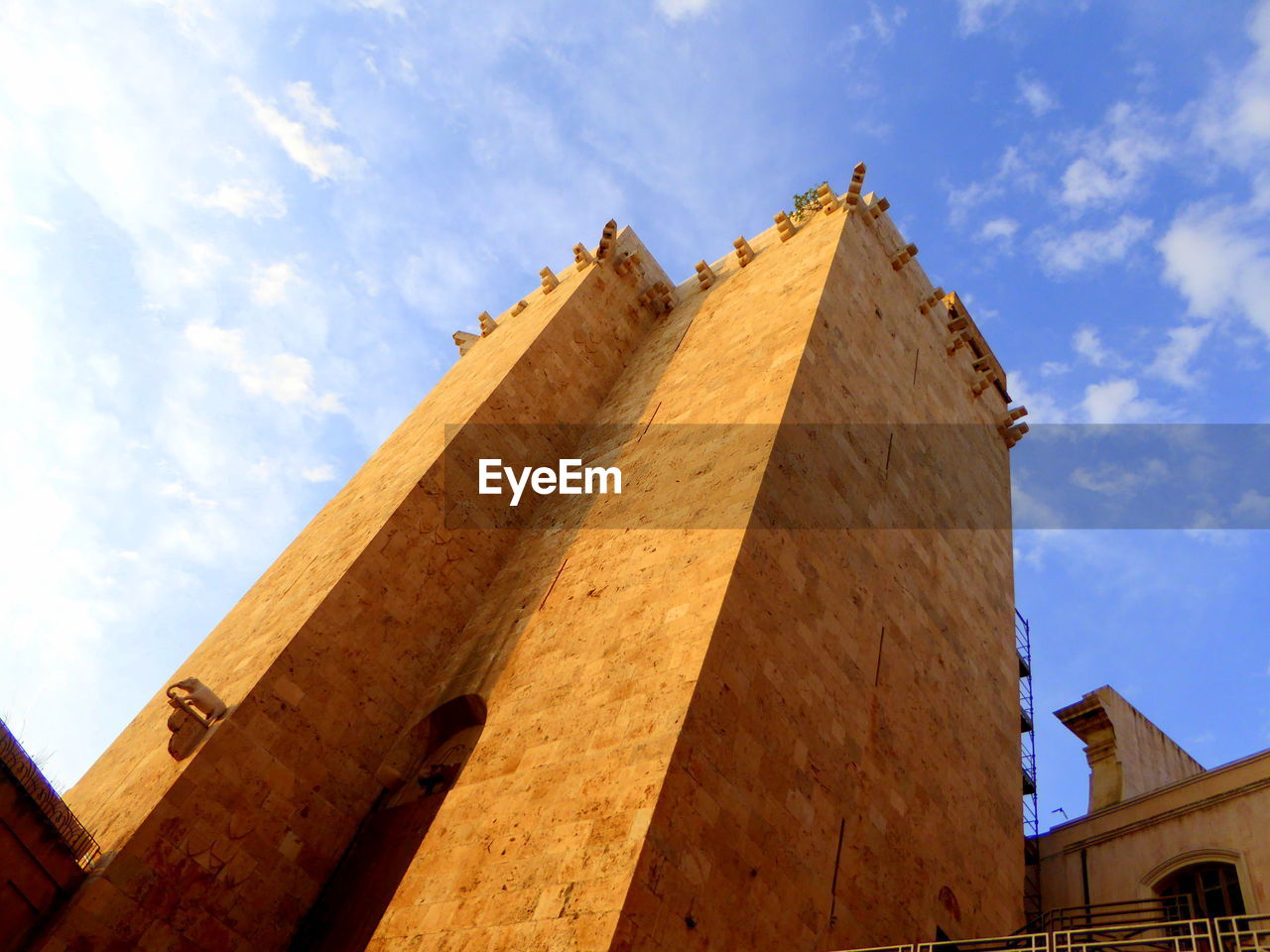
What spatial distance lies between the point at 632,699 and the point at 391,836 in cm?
337

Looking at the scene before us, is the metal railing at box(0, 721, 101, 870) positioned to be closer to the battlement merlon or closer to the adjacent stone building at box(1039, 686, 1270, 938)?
the adjacent stone building at box(1039, 686, 1270, 938)

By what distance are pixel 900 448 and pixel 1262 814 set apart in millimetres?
5893

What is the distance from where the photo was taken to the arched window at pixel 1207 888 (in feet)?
34.7

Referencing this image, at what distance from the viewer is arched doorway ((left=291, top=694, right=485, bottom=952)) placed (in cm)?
903

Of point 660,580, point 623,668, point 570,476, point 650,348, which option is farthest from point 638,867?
point 650,348

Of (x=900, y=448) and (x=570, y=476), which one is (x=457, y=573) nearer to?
(x=570, y=476)

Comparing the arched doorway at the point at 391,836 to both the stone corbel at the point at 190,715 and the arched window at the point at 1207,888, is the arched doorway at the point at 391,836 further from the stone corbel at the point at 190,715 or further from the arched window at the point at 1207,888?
the arched window at the point at 1207,888

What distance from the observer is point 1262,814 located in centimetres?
1059

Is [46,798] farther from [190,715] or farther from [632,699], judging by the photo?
[632,699]

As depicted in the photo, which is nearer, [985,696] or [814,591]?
[814,591]

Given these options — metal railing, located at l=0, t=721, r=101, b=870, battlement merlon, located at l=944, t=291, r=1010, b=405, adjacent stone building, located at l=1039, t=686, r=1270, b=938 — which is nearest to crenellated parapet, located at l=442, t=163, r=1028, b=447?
battlement merlon, located at l=944, t=291, r=1010, b=405

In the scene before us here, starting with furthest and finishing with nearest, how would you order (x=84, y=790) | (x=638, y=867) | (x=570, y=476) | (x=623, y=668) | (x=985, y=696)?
1. (x=570, y=476)
2. (x=985, y=696)
3. (x=84, y=790)
4. (x=623, y=668)
5. (x=638, y=867)

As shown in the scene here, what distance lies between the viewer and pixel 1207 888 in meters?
10.9

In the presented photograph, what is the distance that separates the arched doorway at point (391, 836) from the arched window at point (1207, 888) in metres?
8.02
